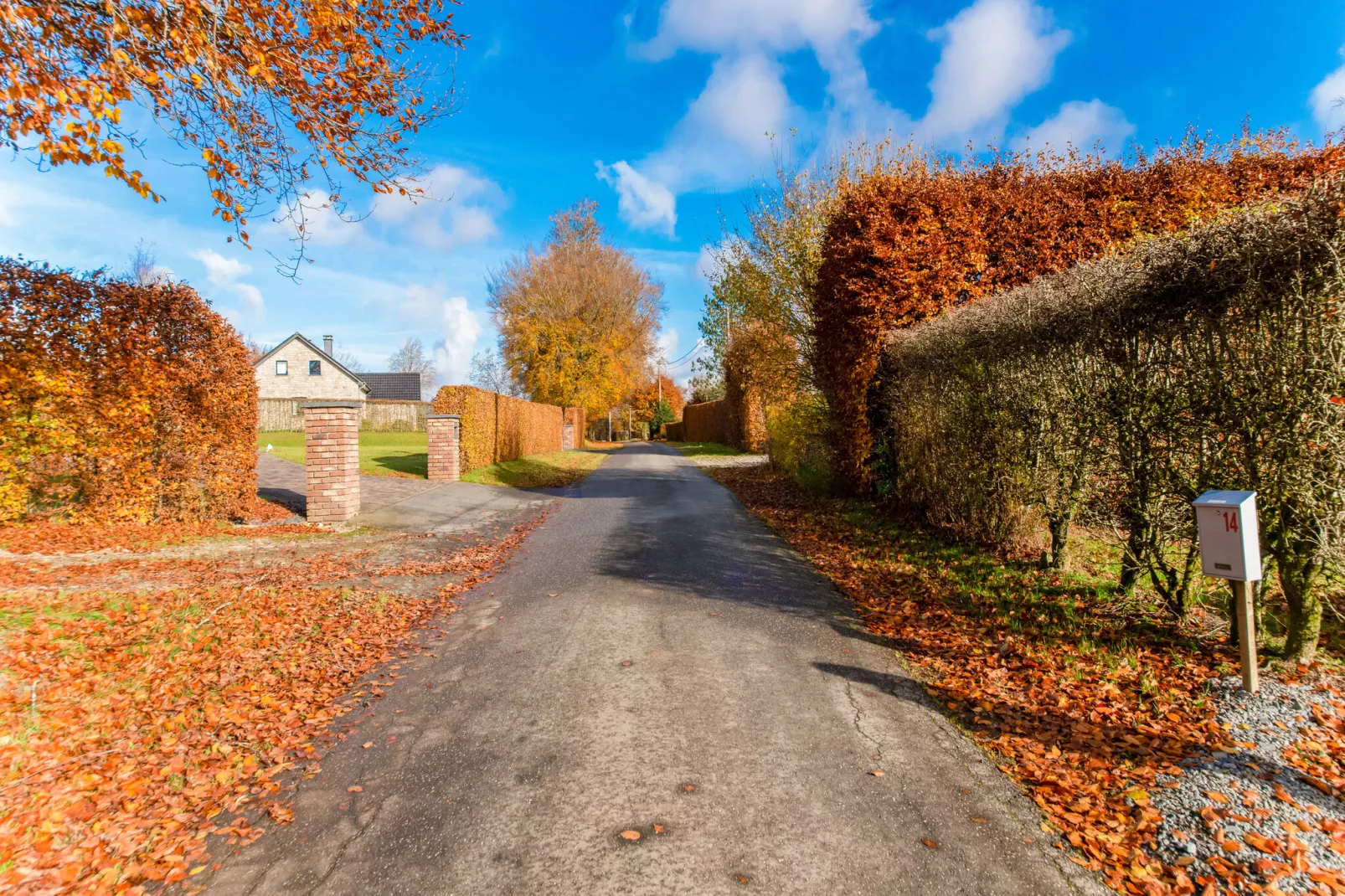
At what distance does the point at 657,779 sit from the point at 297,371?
183 ft

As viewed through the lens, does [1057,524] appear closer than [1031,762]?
No

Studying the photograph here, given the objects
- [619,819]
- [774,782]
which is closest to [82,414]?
[619,819]

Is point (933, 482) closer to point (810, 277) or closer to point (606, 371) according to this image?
point (810, 277)

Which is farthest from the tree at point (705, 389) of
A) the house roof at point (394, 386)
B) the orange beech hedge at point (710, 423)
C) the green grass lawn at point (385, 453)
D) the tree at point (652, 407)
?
the house roof at point (394, 386)

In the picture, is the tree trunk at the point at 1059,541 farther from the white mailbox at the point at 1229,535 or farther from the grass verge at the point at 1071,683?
the white mailbox at the point at 1229,535

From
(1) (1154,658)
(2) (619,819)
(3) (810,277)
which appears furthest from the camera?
(3) (810,277)

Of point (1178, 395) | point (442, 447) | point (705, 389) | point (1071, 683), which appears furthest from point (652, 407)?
point (1071, 683)

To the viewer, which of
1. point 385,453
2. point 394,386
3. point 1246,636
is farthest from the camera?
point 394,386

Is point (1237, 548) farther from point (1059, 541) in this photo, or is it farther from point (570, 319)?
point (570, 319)

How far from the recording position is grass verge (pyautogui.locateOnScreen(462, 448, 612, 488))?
16.9 m

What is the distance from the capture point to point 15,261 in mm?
6605

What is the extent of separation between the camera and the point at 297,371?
50062 mm

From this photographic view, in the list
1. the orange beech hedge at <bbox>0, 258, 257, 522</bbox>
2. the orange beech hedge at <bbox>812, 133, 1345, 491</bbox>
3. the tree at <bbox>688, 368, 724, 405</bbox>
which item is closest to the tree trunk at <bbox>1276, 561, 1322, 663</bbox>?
the orange beech hedge at <bbox>812, 133, 1345, 491</bbox>

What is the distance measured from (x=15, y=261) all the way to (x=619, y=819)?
27.5ft
